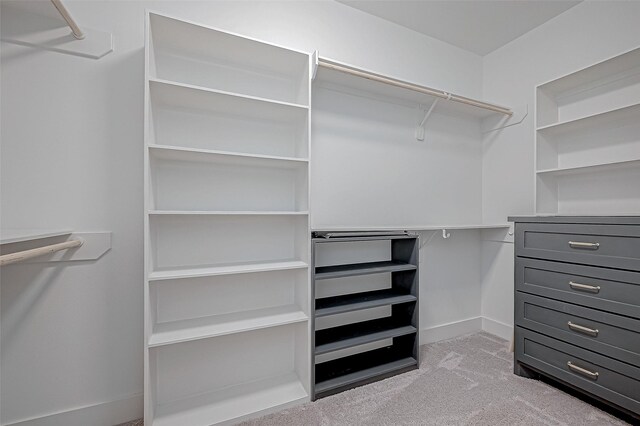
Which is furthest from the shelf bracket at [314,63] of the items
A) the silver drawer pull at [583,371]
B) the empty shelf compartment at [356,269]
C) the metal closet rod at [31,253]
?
the silver drawer pull at [583,371]

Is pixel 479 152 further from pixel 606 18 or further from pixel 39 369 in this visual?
pixel 39 369

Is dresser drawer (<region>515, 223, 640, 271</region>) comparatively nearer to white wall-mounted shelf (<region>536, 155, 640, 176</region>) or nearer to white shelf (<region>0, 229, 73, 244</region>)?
white wall-mounted shelf (<region>536, 155, 640, 176</region>)

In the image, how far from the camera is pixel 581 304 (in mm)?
1518

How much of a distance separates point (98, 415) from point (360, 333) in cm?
146

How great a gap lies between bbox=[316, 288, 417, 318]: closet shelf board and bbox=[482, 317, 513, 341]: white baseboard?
111cm

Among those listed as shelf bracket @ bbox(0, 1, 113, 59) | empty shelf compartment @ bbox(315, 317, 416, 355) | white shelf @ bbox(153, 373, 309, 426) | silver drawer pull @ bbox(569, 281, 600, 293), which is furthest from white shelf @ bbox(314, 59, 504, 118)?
white shelf @ bbox(153, 373, 309, 426)

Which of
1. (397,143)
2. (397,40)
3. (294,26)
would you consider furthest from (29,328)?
(397,40)

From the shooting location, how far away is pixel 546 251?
5.49 feet

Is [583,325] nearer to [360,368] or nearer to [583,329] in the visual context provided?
[583,329]

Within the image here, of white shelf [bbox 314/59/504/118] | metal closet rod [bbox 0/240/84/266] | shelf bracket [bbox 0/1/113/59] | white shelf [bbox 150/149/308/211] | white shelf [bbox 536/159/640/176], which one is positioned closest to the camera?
metal closet rod [bbox 0/240/84/266]

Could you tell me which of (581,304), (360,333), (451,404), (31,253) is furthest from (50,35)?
(581,304)

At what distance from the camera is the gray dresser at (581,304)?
4.43ft

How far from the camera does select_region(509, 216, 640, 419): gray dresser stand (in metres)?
1.35

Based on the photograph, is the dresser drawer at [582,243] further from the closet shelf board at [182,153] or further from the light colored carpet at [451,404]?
the closet shelf board at [182,153]
